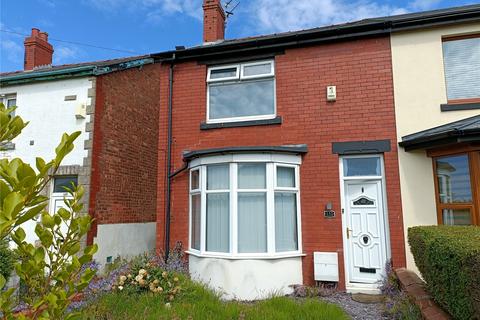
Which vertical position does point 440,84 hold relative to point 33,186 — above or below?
above

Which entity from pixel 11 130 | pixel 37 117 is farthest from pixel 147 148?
pixel 11 130

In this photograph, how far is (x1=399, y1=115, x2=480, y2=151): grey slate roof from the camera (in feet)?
18.8

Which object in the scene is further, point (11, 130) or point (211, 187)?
point (211, 187)

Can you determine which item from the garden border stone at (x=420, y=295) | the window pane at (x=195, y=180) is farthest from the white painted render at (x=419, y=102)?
the window pane at (x=195, y=180)

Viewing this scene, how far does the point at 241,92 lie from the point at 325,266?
4306 mm

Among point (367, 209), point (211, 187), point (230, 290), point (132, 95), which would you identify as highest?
point (132, 95)

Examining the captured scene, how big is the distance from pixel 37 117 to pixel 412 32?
30.2ft

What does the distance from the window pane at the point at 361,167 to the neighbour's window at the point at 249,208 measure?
1081mm

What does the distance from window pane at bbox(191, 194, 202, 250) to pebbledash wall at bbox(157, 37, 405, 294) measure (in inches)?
7.0

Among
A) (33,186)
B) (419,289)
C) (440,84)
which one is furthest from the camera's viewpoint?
(440,84)

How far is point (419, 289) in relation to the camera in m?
5.27

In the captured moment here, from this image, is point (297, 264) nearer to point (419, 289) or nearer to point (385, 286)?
point (385, 286)

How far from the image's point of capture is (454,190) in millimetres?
6496

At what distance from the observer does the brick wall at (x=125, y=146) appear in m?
8.85
